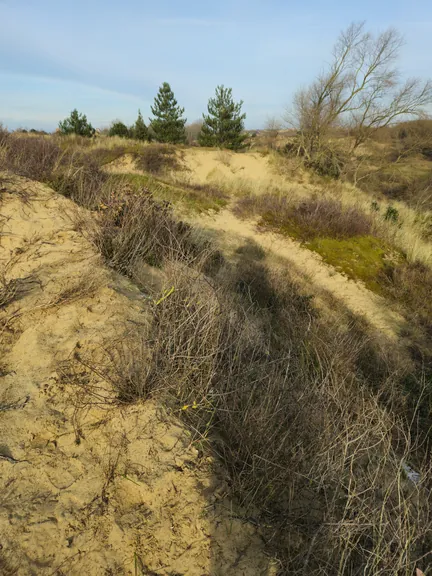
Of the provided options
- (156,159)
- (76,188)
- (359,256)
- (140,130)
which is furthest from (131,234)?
(140,130)

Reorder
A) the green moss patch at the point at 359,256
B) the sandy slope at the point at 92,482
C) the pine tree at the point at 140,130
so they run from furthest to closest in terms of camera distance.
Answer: the pine tree at the point at 140,130, the green moss patch at the point at 359,256, the sandy slope at the point at 92,482

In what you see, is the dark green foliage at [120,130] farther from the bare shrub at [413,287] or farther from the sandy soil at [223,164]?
the bare shrub at [413,287]

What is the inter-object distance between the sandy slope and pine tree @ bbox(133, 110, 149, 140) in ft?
74.8

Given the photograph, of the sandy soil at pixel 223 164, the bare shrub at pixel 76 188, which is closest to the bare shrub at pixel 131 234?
the bare shrub at pixel 76 188

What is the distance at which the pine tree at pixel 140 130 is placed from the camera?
22484mm

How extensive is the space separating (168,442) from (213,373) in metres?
0.50

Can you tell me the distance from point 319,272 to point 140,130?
63.3 feet

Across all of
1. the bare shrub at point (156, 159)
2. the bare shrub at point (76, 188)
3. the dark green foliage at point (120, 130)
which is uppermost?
the dark green foliage at point (120, 130)

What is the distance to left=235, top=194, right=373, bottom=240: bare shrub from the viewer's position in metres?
9.48

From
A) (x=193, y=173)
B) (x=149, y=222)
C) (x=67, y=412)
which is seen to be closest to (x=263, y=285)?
(x=149, y=222)

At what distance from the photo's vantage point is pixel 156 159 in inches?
663

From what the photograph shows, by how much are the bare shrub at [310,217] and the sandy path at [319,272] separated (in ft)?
1.98

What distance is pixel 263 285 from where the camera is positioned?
20.2 ft

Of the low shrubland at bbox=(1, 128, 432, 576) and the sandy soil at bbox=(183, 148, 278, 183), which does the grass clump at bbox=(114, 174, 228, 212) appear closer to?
the sandy soil at bbox=(183, 148, 278, 183)
